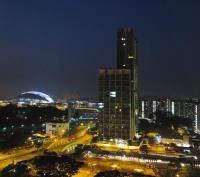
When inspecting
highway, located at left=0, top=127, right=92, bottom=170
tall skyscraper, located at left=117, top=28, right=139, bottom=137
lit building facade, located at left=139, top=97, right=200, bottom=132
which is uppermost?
tall skyscraper, located at left=117, top=28, right=139, bottom=137

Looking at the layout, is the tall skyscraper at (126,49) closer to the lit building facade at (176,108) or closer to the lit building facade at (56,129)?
the lit building facade at (56,129)

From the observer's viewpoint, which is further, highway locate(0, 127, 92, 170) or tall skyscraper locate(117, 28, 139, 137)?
tall skyscraper locate(117, 28, 139, 137)

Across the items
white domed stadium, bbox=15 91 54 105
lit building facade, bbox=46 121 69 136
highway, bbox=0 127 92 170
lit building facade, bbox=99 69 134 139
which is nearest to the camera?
highway, bbox=0 127 92 170

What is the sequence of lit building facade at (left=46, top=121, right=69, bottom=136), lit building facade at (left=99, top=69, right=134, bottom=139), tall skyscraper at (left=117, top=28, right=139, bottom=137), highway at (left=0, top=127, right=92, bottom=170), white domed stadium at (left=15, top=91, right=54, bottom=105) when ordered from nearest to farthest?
1. highway at (left=0, top=127, right=92, bottom=170)
2. lit building facade at (left=99, top=69, right=134, bottom=139)
3. tall skyscraper at (left=117, top=28, right=139, bottom=137)
4. lit building facade at (left=46, top=121, right=69, bottom=136)
5. white domed stadium at (left=15, top=91, right=54, bottom=105)

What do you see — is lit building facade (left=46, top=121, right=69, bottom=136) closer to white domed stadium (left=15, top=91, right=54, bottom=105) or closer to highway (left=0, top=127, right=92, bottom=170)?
highway (left=0, top=127, right=92, bottom=170)

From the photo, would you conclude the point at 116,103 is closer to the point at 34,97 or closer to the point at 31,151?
the point at 31,151

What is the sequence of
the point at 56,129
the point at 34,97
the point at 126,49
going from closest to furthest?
1. the point at 126,49
2. the point at 56,129
3. the point at 34,97

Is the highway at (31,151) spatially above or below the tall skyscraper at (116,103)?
below

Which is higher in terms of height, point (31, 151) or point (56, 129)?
point (56, 129)

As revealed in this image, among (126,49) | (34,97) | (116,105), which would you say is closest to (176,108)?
(126,49)

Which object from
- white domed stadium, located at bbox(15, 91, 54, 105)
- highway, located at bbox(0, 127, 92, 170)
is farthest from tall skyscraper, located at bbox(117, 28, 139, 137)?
white domed stadium, located at bbox(15, 91, 54, 105)

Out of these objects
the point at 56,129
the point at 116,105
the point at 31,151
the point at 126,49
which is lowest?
the point at 31,151

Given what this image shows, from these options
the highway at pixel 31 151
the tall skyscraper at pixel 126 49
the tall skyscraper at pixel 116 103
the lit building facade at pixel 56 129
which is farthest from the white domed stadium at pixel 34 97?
the tall skyscraper at pixel 116 103
